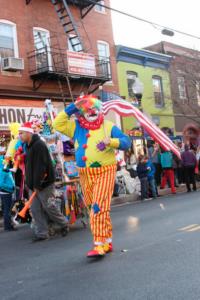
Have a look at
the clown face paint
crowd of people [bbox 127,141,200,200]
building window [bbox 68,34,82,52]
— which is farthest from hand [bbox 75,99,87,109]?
building window [bbox 68,34,82,52]

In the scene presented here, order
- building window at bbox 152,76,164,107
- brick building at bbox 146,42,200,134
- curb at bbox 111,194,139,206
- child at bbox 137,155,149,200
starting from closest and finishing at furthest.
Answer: curb at bbox 111,194,139,206
child at bbox 137,155,149,200
brick building at bbox 146,42,200,134
building window at bbox 152,76,164,107

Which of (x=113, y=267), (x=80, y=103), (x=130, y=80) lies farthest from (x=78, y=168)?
(x=130, y=80)

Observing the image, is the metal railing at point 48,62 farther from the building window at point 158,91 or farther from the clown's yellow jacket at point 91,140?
the clown's yellow jacket at point 91,140

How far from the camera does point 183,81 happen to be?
1120 inches

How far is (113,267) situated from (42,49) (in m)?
15.9

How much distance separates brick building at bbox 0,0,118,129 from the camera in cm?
1880

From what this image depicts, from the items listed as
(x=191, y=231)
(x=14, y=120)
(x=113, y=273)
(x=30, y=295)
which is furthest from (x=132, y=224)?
(x=14, y=120)

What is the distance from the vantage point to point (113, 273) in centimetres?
502

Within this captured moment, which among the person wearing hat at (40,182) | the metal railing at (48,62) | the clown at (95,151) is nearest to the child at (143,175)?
the metal railing at (48,62)

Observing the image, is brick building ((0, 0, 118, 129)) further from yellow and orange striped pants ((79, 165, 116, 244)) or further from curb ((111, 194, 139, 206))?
yellow and orange striped pants ((79, 165, 116, 244))

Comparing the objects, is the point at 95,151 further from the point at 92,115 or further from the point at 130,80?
the point at 130,80

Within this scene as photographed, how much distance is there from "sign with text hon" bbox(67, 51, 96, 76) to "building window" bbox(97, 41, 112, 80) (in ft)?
3.76

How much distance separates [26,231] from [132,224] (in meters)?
2.06

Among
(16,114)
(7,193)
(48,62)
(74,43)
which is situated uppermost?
(74,43)
